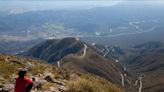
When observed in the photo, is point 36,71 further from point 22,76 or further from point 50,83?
point 22,76

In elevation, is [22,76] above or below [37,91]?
above

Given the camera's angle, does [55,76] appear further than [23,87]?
Yes

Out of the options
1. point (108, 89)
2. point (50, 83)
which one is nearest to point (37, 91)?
point (50, 83)

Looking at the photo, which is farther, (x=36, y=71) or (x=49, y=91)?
(x=36, y=71)

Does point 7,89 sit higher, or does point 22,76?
point 22,76

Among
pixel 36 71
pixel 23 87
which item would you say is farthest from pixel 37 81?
pixel 23 87

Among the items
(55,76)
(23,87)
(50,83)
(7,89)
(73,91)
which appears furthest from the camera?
(55,76)

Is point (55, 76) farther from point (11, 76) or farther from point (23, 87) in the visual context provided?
point (23, 87)

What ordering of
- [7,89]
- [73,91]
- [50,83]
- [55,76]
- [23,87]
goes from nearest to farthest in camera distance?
[23,87] < [7,89] < [73,91] < [50,83] < [55,76]

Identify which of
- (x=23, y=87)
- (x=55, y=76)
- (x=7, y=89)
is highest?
(x=23, y=87)

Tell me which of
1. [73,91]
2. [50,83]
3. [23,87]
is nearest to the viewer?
[23,87]
